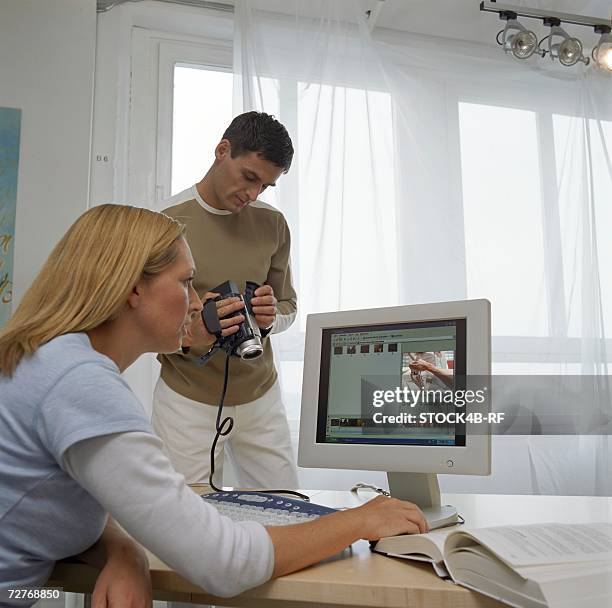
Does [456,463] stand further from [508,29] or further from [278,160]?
[508,29]

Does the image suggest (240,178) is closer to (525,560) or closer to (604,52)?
(525,560)

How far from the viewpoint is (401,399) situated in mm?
1145

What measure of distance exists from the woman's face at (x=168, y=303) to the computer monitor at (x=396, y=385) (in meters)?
0.35

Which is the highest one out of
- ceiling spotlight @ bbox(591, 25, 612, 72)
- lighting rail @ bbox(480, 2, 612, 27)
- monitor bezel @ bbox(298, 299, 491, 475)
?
lighting rail @ bbox(480, 2, 612, 27)

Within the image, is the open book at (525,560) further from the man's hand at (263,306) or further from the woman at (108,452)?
the man's hand at (263,306)

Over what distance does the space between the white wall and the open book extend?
1.94 m

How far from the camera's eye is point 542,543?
82 centimetres

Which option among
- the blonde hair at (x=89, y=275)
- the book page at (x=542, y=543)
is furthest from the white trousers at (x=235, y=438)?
the book page at (x=542, y=543)

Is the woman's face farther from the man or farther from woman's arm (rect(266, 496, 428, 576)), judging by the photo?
the man

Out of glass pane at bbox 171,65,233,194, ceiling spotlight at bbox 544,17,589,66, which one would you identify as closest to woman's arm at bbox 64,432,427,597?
glass pane at bbox 171,65,233,194

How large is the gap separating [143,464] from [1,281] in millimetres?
1893

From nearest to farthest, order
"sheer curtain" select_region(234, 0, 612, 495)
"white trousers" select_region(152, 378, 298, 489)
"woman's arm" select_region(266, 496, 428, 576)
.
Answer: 1. "woman's arm" select_region(266, 496, 428, 576)
2. "white trousers" select_region(152, 378, 298, 489)
3. "sheer curtain" select_region(234, 0, 612, 495)

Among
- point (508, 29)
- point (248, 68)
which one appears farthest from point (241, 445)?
point (508, 29)

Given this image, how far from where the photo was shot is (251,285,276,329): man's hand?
1.61 m
